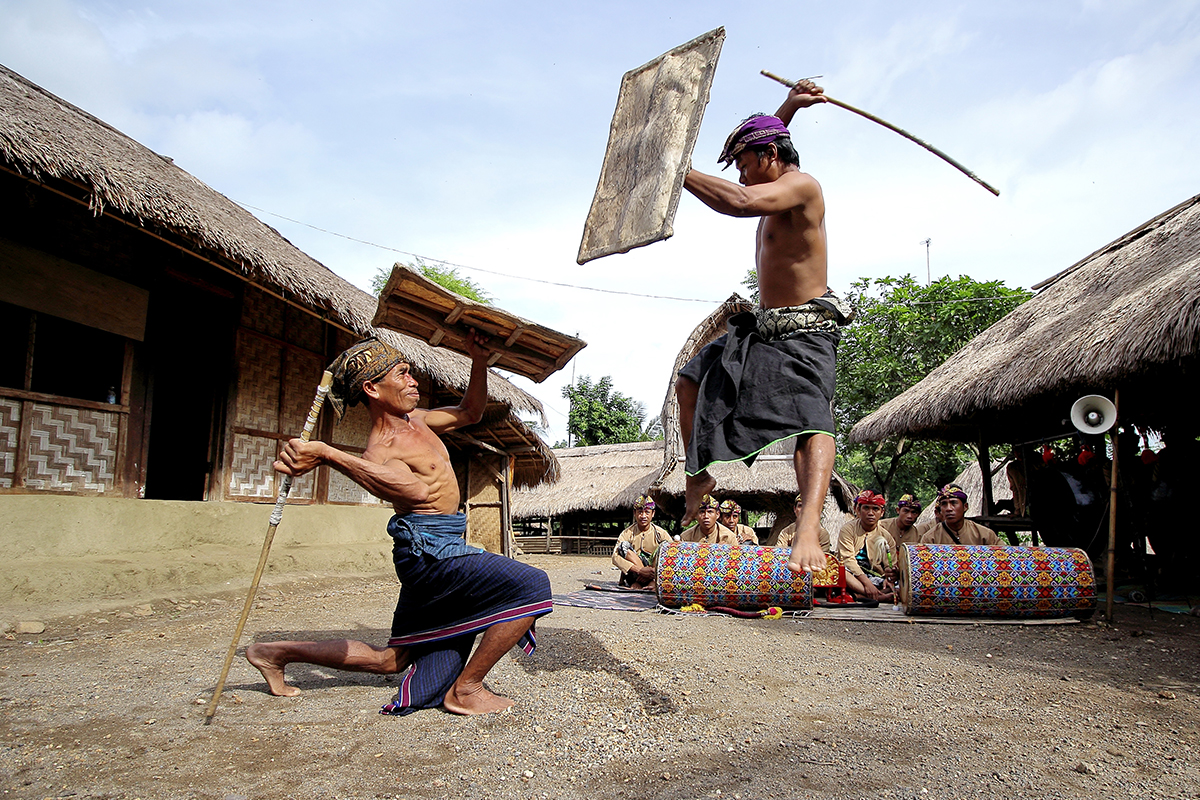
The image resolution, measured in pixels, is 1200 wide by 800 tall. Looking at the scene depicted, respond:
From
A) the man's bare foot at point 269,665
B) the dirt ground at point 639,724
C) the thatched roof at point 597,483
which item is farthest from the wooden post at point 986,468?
the thatched roof at point 597,483

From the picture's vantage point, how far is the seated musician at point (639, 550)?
27.0 feet

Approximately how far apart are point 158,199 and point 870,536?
6959 millimetres

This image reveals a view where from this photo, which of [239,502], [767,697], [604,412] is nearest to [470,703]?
[767,697]

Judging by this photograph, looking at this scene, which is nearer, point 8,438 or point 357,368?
point 357,368

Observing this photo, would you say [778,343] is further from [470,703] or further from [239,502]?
[239,502]

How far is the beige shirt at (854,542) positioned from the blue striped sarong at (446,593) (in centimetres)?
480

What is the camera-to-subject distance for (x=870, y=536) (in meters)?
7.34

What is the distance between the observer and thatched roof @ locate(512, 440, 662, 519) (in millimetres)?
20781

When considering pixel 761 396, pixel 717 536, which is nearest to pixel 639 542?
pixel 717 536

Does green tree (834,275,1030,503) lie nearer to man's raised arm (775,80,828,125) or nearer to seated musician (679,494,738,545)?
seated musician (679,494,738,545)

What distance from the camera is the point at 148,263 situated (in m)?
7.05

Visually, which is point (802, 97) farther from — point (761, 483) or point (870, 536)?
point (761, 483)

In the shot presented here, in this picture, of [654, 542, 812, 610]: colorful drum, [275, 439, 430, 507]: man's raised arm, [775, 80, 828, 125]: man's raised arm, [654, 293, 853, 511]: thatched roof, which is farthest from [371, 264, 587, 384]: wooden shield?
[654, 293, 853, 511]: thatched roof

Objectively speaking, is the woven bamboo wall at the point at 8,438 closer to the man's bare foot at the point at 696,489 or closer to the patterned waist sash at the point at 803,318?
the man's bare foot at the point at 696,489
